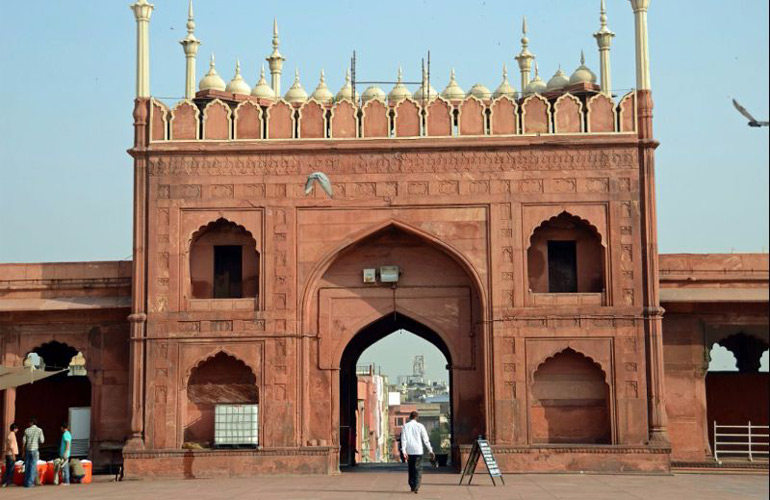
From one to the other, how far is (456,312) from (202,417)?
4.65 m

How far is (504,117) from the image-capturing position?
69.2 feet

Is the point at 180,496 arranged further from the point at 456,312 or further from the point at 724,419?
the point at 724,419

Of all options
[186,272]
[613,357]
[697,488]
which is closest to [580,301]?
[613,357]

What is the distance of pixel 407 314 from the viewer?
21.4 m

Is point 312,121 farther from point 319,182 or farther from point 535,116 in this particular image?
point 535,116

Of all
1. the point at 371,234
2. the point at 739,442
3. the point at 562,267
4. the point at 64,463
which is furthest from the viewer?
the point at 739,442

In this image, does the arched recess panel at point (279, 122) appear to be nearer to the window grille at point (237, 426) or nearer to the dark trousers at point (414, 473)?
the window grille at point (237, 426)

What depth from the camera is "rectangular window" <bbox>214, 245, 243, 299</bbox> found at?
21750 mm

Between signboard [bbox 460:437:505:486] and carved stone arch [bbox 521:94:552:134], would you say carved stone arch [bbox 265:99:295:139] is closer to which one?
carved stone arch [bbox 521:94:552:134]

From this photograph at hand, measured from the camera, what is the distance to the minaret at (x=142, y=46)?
21.5m

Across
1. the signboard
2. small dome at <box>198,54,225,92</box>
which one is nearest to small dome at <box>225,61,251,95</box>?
small dome at <box>198,54,225,92</box>

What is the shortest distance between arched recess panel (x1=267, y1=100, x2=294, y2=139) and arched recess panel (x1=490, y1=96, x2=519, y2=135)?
3.40m

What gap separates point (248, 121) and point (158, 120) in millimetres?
1538

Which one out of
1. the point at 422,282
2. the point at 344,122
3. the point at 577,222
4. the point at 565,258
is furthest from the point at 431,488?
the point at 344,122
